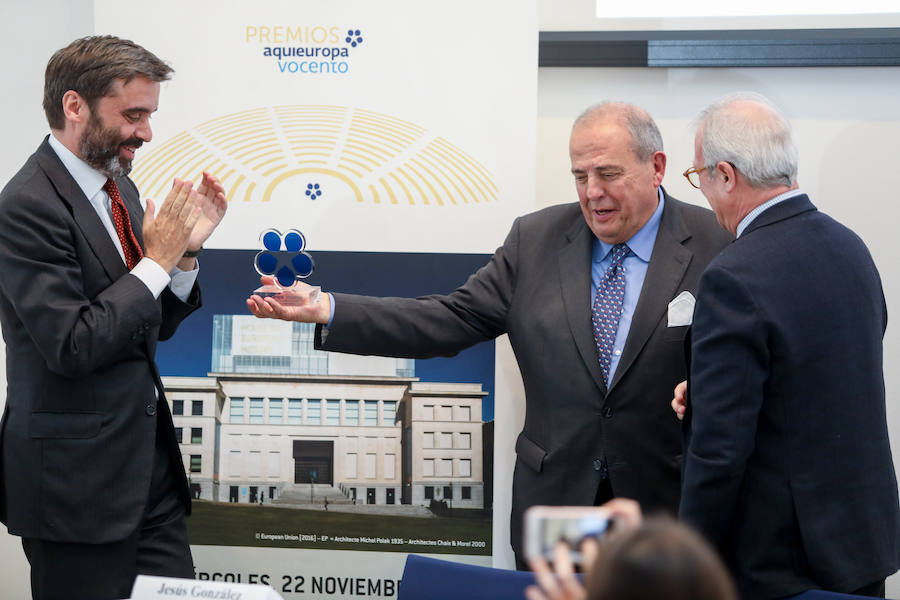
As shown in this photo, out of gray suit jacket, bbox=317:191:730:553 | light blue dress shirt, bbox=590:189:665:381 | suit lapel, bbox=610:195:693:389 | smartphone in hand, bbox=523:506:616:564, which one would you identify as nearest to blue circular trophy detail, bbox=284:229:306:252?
gray suit jacket, bbox=317:191:730:553

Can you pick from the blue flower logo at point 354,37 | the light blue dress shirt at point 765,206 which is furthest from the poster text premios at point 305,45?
the light blue dress shirt at point 765,206

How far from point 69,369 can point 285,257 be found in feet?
3.46

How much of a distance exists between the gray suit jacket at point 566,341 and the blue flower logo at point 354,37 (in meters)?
0.84

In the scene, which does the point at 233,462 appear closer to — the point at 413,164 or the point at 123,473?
the point at 123,473

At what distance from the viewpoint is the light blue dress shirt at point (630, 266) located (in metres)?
2.84

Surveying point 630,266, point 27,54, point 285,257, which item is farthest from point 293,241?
point 27,54

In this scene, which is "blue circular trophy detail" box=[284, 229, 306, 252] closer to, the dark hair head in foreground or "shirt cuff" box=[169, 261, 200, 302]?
"shirt cuff" box=[169, 261, 200, 302]

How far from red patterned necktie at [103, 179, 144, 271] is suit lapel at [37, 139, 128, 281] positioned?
0.21 feet

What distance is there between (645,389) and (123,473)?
149 cm

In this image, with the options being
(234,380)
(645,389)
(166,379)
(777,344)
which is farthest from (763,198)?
(166,379)

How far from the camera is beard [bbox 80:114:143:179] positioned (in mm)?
2555

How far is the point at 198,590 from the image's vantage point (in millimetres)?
1723

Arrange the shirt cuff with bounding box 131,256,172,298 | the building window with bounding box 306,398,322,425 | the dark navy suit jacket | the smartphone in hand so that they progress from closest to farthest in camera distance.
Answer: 1. the smartphone in hand
2. the dark navy suit jacket
3. the shirt cuff with bounding box 131,256,172,298
4. the building window with bounding box 306,398,322,425

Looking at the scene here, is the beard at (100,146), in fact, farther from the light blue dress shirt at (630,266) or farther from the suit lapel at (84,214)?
the light blue dress shirt at (630,266)
